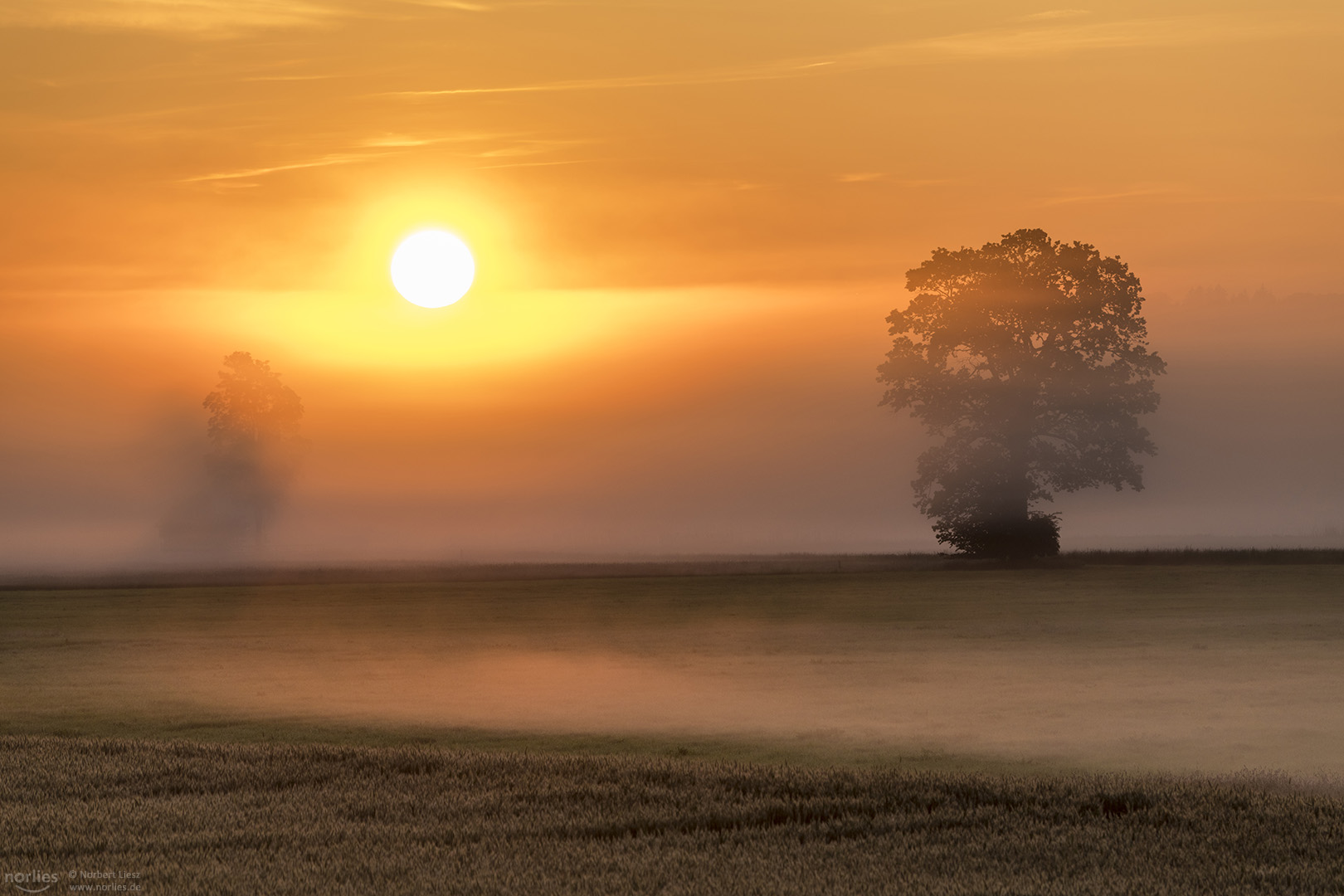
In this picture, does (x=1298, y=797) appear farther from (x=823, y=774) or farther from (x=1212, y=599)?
(x=1212, y=599)

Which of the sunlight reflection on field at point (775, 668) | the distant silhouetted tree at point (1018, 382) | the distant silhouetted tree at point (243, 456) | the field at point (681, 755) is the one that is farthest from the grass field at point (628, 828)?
the distant silhouetted tree at point (243, 456)

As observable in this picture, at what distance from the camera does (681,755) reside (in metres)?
16.0

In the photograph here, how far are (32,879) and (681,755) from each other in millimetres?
7440

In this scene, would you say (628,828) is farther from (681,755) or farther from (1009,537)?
(1009,537)

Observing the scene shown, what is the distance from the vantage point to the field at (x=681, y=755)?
36.5ft

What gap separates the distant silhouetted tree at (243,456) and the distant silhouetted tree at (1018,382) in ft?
149

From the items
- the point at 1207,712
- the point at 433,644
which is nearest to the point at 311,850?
the point at 1207,712

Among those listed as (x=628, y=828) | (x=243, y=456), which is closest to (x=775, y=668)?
(x=628, y=828)

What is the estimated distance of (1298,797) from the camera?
13070 millimetres

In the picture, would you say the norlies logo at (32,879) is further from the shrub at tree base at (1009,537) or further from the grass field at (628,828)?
the shrub at tree base at (1009,537)

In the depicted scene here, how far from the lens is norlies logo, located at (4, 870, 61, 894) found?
406 inches

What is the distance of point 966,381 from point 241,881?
4839cm

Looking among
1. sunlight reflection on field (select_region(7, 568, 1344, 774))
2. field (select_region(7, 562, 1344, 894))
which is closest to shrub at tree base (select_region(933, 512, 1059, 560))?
sunlight reflection on field (select_region(7, 568, 1344, 774))

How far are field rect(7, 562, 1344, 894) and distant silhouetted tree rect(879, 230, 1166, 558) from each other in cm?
2136
